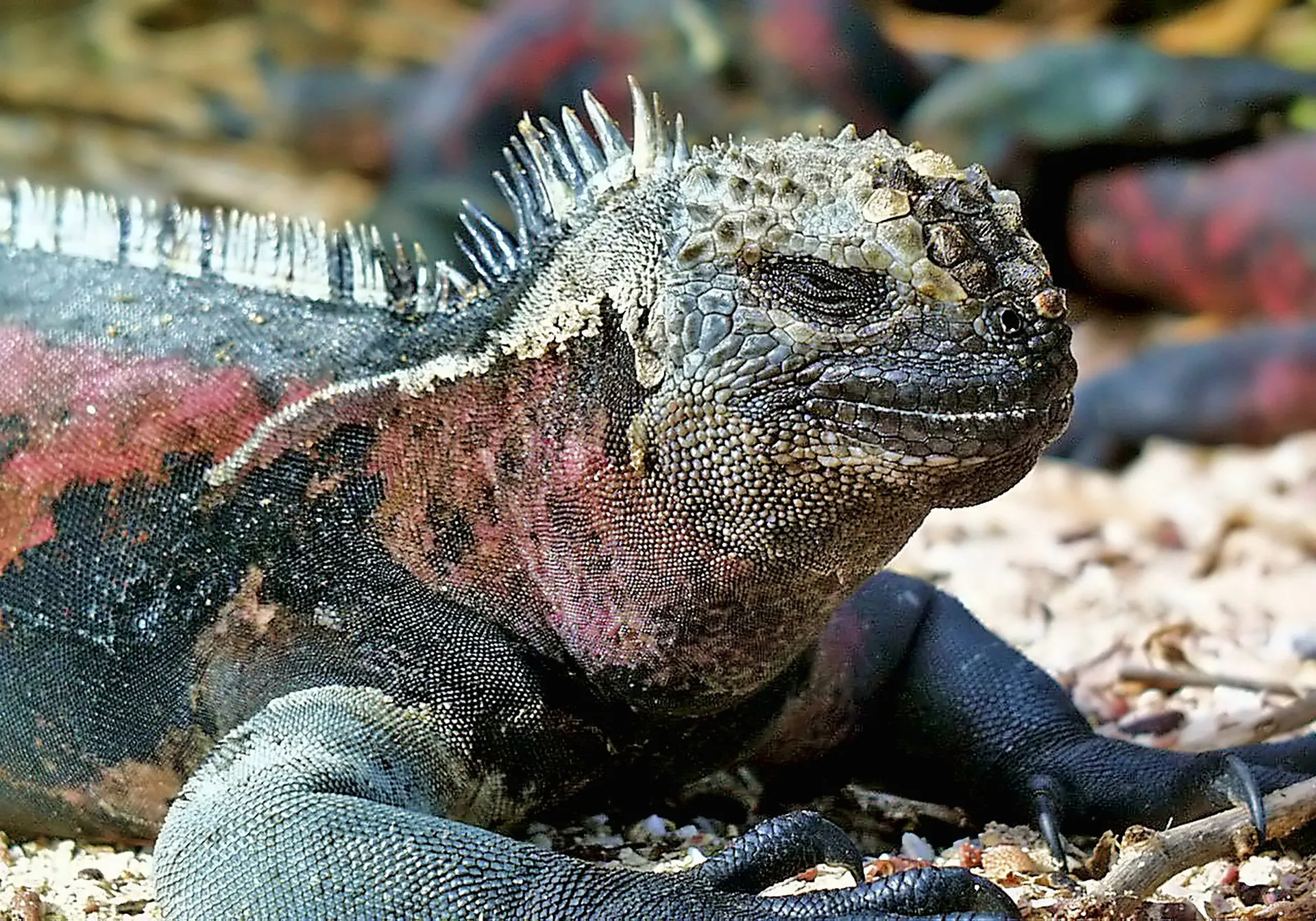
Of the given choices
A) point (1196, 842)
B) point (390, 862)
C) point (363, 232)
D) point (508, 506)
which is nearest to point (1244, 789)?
point (1196, 842)

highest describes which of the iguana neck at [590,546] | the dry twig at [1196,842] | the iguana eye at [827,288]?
the iguana eye at [827,288]

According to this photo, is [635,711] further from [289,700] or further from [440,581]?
[289,700]

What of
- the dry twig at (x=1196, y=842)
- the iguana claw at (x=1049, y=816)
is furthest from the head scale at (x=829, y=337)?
the iguana claw at (x=1049, y=816)

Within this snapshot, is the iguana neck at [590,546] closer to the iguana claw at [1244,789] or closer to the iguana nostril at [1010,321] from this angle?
the iguana nostril at [1010,321]

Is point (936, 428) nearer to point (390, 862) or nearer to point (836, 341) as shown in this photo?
point (836, 341)

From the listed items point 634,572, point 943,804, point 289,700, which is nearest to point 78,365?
point 289,700

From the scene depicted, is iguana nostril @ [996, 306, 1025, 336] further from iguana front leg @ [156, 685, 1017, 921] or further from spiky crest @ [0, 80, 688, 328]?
iguana front leg @ [156, 685, 1017, 921]

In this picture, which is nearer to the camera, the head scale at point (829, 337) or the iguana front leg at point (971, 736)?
the head scale at point (829, 337)
